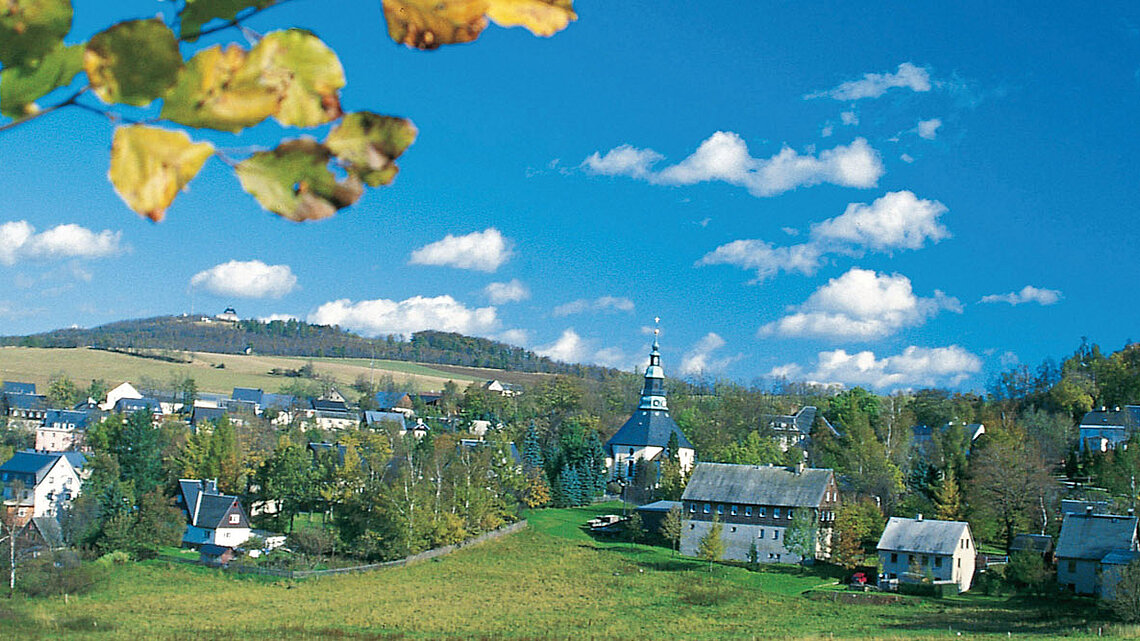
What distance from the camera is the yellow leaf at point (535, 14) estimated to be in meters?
1.35

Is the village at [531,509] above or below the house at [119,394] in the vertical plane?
below

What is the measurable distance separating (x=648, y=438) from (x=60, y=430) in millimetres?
48249

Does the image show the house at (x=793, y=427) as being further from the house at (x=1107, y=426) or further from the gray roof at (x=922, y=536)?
the gray roof at (x=922, y=536)

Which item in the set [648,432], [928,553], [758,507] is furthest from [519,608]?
[648,432]

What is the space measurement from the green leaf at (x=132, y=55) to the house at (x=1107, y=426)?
83.7m

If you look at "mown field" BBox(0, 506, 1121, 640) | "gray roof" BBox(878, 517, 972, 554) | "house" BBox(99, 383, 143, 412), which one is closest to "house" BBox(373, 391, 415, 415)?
"house" BBox(99, 383, 143, 412)

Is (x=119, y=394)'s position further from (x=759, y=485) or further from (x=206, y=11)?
(x=206, y=11)

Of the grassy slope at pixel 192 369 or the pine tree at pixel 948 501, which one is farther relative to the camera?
the grassy slope at pixel 192 369

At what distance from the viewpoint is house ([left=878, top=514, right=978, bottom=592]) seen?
42.2 m

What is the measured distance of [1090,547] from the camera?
4066cm

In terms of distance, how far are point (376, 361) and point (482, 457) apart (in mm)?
115636

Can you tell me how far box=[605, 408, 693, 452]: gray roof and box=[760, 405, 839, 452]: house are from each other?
8.48 metres

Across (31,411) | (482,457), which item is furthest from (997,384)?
(31,411)

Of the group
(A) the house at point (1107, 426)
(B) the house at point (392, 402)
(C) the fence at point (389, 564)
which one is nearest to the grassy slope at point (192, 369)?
(B) the house at point (392, 402)
